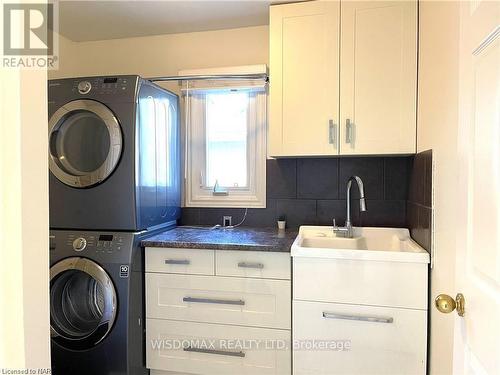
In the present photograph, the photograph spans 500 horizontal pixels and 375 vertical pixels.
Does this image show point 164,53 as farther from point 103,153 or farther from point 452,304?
point 452,304

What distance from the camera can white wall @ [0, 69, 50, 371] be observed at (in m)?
0.57

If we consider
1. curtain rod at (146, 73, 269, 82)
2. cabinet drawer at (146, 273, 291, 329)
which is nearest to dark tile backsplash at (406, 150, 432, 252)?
cabinet drawer at (146, 273, 291, 329)

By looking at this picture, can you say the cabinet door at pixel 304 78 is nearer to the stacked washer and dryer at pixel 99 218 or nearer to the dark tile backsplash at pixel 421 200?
the dark tile backsplash at pixel 421 200

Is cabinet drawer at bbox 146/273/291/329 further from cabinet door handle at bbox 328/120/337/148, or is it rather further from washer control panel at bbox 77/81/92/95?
washer control panel at bbox 77/81/92/95

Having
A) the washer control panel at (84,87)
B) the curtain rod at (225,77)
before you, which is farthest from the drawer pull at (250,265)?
the washer control panel at (84,87)

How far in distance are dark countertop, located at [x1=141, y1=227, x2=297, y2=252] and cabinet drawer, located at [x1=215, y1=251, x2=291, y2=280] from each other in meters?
0.04

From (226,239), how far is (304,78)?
1054 mm

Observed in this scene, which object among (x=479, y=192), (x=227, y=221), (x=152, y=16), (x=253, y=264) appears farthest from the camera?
(x=227, y=221)

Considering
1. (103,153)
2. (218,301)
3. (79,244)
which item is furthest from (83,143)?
(218,301)

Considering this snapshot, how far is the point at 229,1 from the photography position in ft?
6.40

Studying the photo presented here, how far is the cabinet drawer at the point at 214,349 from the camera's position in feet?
5.63

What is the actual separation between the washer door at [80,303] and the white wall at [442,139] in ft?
5.18

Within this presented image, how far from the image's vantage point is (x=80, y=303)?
1975 millimetres

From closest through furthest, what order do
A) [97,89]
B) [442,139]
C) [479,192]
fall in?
1. [479,192]
2. [442,139]
3. [97,89]
